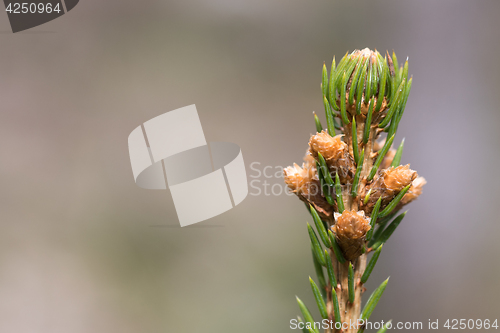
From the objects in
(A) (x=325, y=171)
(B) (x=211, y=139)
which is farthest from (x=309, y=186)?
(B) (x=211, y=139)

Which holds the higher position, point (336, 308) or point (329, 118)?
point (329, 118)

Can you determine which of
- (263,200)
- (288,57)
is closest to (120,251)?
(263,200)

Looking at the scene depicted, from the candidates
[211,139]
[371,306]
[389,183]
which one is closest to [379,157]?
[389,183]

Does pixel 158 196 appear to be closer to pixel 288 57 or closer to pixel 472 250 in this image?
pixel 288 57

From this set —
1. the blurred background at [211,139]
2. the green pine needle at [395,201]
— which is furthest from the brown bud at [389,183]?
the blurred background at [211,139]

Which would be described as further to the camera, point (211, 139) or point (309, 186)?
point (211, 139)

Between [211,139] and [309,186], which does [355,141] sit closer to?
[309,186]

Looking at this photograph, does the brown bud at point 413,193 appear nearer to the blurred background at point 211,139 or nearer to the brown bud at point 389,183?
the brown bud at point 389,183

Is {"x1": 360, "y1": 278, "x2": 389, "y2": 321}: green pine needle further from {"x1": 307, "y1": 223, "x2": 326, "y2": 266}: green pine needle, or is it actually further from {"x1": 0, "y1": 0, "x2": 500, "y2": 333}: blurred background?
{"x1": 0, "y1": 0, "x2": 500, "y2": 333}: blurred background
